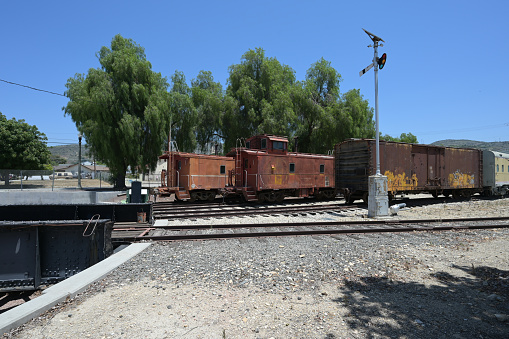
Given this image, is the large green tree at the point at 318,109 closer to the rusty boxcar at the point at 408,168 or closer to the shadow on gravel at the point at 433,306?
the rusty boxcar at the point at 408,168

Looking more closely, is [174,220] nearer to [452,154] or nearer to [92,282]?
[92,282]

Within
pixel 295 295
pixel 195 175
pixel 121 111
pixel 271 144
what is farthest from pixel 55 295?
pixel 121 111

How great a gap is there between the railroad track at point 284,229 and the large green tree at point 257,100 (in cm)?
1857

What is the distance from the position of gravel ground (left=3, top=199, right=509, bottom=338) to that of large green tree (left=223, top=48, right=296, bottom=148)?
22.1m

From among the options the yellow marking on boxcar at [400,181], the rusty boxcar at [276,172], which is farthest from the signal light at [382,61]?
the rusty boxcar at [276,172]

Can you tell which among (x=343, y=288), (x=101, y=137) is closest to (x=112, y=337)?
(x=343, y=288)

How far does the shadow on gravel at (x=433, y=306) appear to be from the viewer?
326 cm

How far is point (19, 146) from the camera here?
110ft

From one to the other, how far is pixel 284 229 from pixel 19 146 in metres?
38.0

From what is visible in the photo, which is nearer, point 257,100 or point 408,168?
point 408,168

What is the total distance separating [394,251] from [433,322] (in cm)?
315

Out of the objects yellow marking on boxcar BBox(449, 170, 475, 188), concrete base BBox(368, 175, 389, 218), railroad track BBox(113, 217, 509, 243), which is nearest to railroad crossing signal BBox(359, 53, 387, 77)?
concrete base BBox(368, 175, 389, 218)

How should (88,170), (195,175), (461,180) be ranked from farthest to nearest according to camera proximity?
(88,170)
(461,180)
(195,175)

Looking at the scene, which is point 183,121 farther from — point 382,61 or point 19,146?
point 382,61
